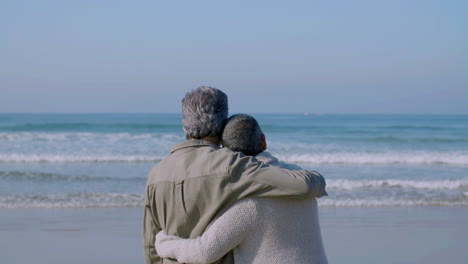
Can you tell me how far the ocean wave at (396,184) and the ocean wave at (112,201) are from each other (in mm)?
1199

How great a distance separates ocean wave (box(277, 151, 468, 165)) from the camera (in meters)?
15.1

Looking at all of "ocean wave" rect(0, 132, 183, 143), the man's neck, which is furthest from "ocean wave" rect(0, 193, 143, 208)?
"ocean wave" rect(0, 132, 183, 143)

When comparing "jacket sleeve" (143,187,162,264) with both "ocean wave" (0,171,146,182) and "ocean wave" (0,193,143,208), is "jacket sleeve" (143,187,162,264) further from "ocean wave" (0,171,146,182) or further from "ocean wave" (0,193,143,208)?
"ocean wave" (0,171,146,182)

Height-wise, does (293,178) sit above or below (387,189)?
above

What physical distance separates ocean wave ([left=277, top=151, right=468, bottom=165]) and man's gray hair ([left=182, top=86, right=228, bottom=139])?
1313cm

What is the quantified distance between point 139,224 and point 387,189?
4.77 m

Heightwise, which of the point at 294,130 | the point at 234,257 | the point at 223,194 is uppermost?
the point at 223,194

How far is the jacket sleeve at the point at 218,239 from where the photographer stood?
191 cm

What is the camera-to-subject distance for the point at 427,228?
21.1ft

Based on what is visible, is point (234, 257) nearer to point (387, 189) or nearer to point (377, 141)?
point (387, 189)

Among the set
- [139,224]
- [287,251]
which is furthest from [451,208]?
[287,251]

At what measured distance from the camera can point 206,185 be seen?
6.28ft

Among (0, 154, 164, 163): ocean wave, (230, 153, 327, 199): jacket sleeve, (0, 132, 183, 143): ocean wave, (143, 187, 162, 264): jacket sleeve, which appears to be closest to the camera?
(230, 153, 327, 199): jacket sleeve

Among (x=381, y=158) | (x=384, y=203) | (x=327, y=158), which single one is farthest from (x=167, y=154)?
(x=384, y=203)
